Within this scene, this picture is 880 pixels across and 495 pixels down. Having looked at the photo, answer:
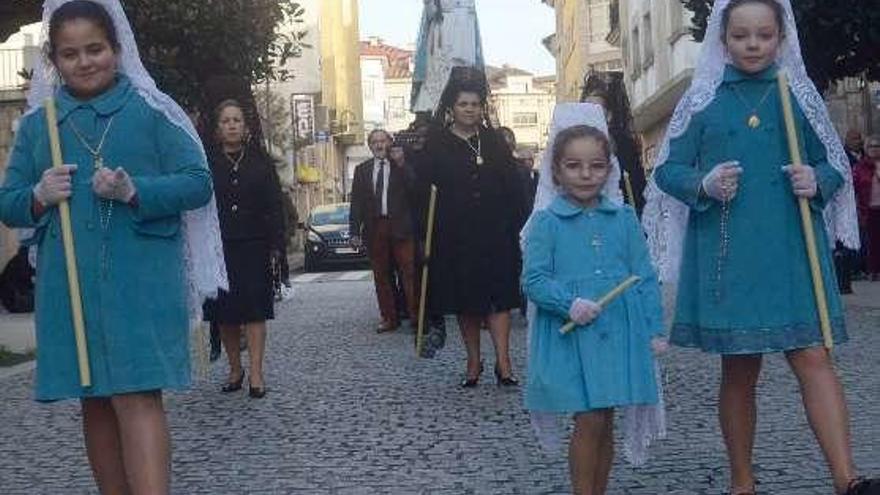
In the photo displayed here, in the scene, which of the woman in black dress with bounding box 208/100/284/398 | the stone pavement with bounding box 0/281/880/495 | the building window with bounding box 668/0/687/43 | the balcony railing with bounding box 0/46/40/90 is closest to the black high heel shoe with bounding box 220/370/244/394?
the stone pavement with bounding box 0/281/880/495

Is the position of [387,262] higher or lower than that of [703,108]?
lower

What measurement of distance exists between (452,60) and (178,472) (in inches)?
327

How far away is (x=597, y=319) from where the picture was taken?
16.7ft

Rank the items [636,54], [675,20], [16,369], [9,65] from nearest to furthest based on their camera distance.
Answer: [16,369] < [9,65] < [675,20] < [636,54]

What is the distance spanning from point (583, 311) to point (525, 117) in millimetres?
144490

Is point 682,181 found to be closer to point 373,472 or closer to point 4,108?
point 373,472

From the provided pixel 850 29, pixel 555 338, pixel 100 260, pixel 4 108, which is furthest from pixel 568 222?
pixel 4 108

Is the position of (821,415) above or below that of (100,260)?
below

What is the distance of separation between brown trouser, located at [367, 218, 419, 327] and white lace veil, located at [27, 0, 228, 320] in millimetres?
8788

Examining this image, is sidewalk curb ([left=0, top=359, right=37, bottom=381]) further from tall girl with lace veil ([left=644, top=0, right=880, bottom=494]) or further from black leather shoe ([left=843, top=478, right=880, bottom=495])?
black leather shoe ([left=843, top=478, right=880, bottom=495])

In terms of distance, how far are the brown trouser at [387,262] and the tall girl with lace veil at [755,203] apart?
856cm

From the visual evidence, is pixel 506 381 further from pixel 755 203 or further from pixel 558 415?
pixel 755 203

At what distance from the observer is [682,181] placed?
17.5 feet

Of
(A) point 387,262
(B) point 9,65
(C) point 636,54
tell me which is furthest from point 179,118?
(C) point 636,54
